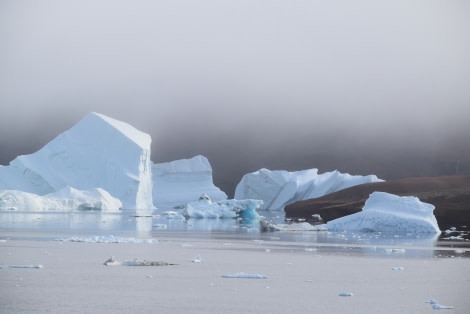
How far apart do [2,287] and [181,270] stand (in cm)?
297

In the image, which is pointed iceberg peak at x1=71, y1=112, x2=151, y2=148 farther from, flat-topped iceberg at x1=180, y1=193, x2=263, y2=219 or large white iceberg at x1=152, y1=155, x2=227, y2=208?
large white iceberg at x1=152, y1=155, x2=227, y2=208

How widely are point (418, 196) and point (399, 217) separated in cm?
1167

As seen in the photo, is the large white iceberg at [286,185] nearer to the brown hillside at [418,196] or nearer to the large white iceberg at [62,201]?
A: the brown hillside at [418,196]

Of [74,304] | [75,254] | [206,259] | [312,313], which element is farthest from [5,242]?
[312,313]

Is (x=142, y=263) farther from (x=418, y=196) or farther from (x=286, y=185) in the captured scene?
(x=286, y=185)

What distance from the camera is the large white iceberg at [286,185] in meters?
63.6

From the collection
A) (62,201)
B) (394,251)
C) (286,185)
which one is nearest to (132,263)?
(394,251)

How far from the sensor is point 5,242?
568 inches

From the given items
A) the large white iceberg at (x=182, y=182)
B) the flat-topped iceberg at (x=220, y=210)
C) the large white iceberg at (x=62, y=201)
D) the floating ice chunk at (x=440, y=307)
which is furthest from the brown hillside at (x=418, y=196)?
the floating ice chunk at (x=440, y=307)

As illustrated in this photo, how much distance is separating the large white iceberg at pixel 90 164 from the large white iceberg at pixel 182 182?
1813cm

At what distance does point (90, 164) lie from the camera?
56.0 meters

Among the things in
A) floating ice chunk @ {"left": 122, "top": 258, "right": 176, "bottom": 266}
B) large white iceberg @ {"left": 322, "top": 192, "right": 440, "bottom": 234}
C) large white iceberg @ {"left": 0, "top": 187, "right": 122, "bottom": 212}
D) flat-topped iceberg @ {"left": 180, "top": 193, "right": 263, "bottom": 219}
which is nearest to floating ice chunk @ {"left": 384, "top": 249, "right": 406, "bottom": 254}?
floating ice chunk @ {"left": 122, "top": 258, "right": 176, "bottom": 266}

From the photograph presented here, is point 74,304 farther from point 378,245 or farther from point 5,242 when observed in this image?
point 378,245

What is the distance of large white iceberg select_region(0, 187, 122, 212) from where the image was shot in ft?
149
